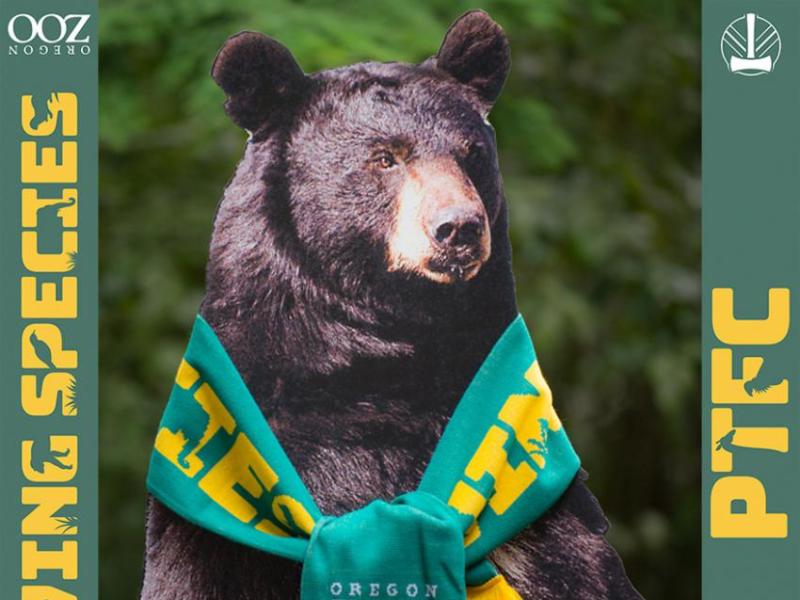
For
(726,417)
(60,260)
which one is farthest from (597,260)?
(60,260)

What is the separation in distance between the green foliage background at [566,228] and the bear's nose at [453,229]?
4.54ft

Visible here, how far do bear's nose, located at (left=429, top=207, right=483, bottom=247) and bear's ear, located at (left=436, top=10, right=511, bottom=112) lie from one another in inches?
7.9

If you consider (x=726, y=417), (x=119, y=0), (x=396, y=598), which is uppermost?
(x=119, y=0)

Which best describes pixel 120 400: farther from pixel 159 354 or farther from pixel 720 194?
pixel 720 194

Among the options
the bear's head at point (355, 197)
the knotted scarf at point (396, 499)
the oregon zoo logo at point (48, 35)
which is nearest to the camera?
the knotted scarf at point (396, 499)

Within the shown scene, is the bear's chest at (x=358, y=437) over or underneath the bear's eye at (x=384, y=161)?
underneath

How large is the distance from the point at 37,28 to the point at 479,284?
3.45 feet

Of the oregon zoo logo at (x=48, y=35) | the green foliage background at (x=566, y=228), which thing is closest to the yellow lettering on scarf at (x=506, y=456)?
the oregon zoo logo at (x=48, y=35)

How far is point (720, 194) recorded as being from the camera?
2393 mm

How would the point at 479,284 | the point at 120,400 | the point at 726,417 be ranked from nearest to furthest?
the point at 479,284, the point at 726,417, the point at 120,400

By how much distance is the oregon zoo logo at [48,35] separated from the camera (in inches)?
87.5

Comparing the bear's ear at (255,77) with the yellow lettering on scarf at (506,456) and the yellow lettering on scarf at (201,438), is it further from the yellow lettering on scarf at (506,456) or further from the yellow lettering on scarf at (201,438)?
the yellow lettering on scarf at (506,456)

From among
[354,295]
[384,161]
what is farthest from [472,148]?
[354,295]

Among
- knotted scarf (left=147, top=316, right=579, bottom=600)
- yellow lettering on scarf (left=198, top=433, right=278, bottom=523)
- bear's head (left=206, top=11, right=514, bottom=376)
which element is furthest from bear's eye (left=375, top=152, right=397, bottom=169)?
yellow lettering on scarf (left=198, top=433, right=278, bottom=523)
